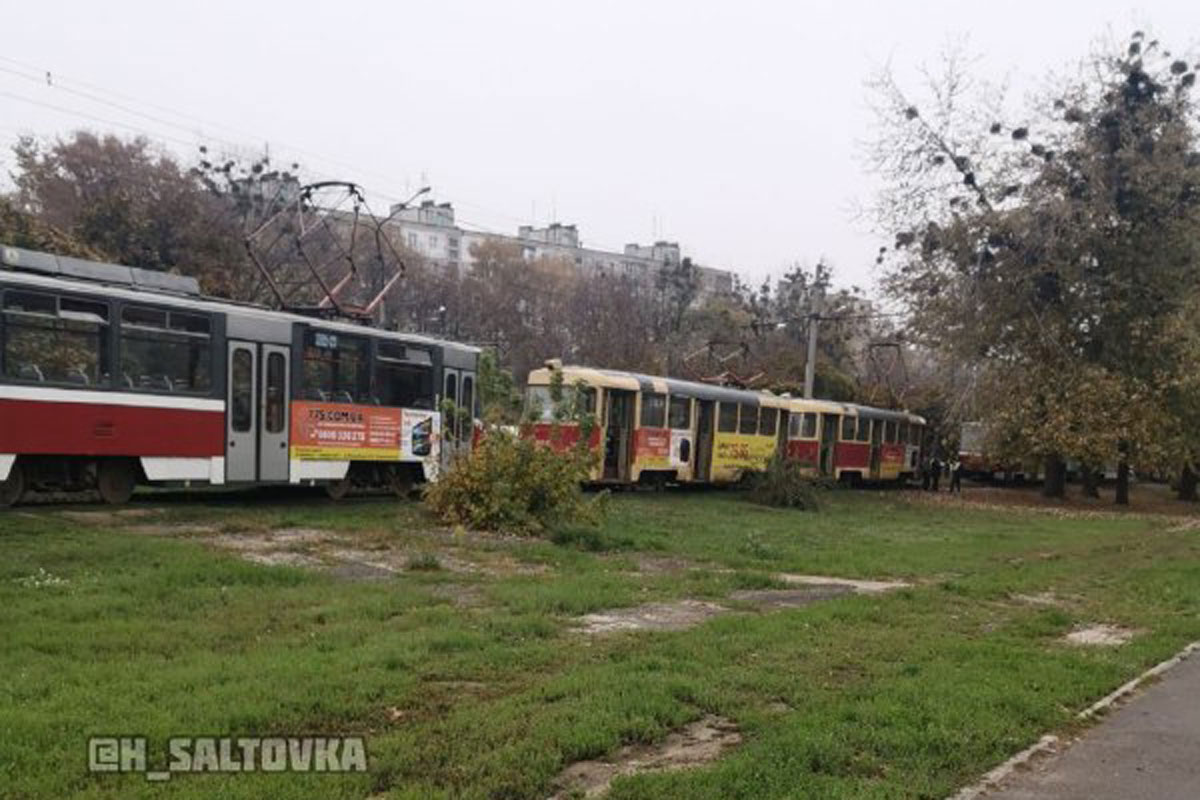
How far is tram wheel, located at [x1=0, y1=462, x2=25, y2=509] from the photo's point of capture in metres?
14.5

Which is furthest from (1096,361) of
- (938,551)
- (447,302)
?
(447,302)

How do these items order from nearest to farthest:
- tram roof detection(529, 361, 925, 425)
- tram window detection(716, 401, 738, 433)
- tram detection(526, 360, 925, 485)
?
tram detection(526, 360, 925, 485)
tram roof detection(529, 361, 925, 425)
tram window detection(716, 401, 738, 433)

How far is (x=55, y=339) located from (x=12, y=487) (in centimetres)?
209

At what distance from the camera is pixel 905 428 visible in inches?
1702

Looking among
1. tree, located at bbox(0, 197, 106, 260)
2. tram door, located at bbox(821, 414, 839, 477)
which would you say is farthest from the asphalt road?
tram door, located at bbox(821, 414, 839, 477)

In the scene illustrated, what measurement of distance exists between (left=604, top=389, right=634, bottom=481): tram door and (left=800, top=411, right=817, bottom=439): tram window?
10619mm

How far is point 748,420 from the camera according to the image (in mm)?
32375

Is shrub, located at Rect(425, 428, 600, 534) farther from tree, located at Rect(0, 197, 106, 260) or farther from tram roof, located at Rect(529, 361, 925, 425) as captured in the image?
tree, located at Rect(0, 197, 106, 260)

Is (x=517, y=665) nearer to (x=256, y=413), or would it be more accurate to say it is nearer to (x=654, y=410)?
(x=256, y=413)

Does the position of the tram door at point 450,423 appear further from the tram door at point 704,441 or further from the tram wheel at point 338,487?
the tram door at point 704,441

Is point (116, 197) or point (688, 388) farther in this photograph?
point (116, 197)

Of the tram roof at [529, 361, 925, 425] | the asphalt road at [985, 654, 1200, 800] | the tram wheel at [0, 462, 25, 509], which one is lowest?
the asphalt road at [985, 654, 1200, 800]

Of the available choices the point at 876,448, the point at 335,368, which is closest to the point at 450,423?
the point at 335,368

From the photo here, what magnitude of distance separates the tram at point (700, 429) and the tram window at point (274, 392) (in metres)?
4.06
